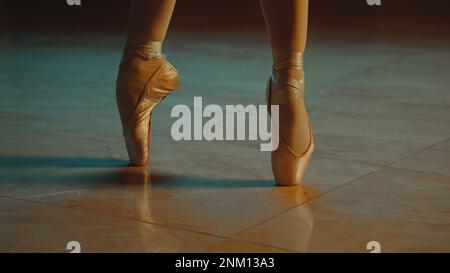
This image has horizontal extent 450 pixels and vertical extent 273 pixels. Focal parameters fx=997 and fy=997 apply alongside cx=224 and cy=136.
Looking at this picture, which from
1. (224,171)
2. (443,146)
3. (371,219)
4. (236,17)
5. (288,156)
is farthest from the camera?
(236,17)

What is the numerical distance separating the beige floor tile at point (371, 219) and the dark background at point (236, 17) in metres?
1.83

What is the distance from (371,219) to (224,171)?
0.36 meters

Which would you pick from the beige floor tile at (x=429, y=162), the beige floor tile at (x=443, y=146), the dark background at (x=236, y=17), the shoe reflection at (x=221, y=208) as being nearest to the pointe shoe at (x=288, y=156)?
the shoe reflection at (x=221, y=208)

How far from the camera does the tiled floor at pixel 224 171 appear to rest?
1.41m

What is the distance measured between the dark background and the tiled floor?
77 centimetres

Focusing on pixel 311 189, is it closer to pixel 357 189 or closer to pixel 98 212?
pixel 357 189

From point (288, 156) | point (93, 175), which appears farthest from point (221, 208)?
point (93, 175)

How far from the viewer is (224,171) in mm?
1766

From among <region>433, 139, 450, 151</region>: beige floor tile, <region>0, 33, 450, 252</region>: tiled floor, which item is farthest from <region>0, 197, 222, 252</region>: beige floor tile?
<region>433, 139, 450, 151</region>: beige floor tile

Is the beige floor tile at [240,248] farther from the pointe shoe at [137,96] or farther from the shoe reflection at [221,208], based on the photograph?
the pointe shoe at [137,96]

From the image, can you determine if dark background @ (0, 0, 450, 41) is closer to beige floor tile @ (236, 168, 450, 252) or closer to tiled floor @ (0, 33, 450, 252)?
tiled floor @ (0, 33, 450, 252)

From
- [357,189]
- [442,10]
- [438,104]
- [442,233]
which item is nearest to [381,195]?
[357,189]

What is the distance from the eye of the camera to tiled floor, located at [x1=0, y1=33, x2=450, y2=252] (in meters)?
1.41

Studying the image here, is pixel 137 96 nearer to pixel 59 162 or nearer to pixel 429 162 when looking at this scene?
pixel 59 162
